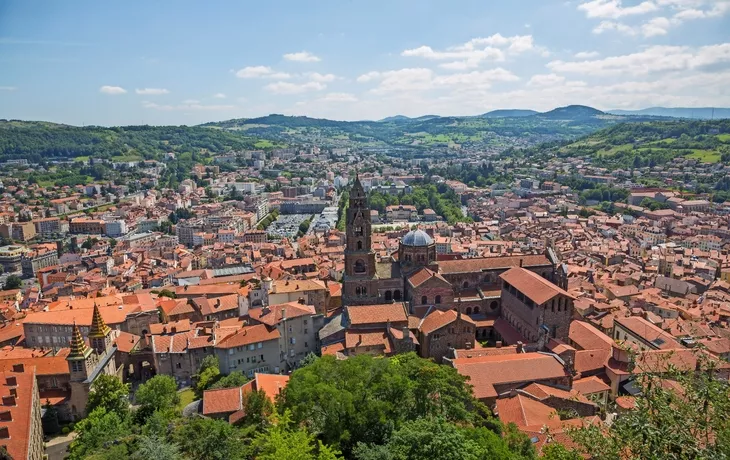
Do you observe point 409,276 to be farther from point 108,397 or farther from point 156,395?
point 108,397

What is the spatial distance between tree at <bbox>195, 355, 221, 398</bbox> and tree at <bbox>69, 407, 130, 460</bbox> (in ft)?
26.7

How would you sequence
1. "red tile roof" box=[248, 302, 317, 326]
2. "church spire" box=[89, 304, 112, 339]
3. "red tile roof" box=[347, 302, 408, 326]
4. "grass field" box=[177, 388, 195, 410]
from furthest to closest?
"red tile roof" box=[248, 302, 317, 326] < "red tile roof" box=[347, 302, 408, 326] < "church spire" box=[89, 304, 112, 339] < "grass field" box=[177, 388, 195, 410]

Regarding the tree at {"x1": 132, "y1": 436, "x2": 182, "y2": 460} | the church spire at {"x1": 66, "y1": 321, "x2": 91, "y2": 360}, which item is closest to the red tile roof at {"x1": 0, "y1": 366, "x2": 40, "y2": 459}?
the church spire at {"x1": 66, "y1": 321, "x2": 91, "y2": 360}

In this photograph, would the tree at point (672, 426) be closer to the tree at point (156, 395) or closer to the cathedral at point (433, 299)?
the cathedral at point (433, 299)

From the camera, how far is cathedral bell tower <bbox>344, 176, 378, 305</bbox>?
57156 millimetres

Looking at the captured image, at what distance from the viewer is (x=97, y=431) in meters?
37.1

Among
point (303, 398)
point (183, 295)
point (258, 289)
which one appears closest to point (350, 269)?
point (258, 289)

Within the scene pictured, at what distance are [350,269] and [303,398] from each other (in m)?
25.8

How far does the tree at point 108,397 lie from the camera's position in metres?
42.8

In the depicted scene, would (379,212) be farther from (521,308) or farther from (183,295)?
(521,308)

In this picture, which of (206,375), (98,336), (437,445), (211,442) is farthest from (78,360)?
(437,445)

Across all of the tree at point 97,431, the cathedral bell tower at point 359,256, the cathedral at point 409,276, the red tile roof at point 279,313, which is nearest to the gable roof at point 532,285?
the cathedral at point 409,276

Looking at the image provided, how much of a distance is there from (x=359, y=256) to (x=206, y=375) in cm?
2068

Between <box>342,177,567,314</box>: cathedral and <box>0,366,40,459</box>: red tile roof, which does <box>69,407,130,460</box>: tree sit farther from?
<box>342,177,567,314</box>: cathedral
